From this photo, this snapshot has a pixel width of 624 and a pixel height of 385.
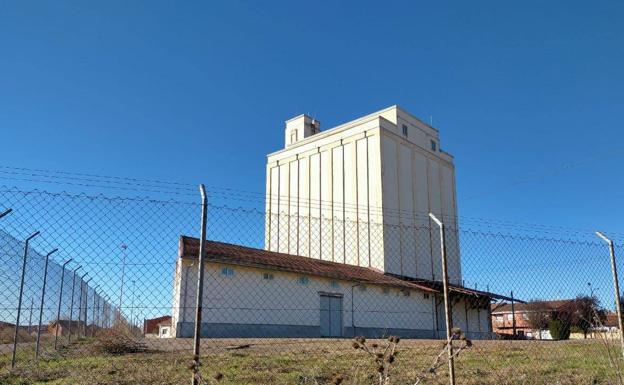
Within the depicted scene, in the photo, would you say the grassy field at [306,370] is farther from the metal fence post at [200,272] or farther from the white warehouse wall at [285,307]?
the white warehouse wall at [285,307]

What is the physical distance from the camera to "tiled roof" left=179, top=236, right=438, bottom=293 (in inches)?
902

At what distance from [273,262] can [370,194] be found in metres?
13.6

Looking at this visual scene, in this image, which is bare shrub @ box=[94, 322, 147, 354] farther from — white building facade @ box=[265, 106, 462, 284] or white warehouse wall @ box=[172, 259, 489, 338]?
white building facade @ box=[265, 106, 462, 284]

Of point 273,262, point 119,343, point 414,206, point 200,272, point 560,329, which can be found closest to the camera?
point 200,272

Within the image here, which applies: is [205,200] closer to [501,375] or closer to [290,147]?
[501,375]

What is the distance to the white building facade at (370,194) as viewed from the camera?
120 ft

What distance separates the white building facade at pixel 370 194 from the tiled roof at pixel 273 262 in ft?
13.4

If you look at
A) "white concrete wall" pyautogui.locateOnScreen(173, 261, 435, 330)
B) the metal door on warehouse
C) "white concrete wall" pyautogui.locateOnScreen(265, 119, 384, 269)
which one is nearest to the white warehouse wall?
"white concrete wall" pyautogui.locateOnScreen(173, 261, 435, 330)

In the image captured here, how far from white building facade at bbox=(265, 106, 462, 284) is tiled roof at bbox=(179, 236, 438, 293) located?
4089 mm

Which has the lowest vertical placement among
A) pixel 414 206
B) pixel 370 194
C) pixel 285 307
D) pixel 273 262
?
pixel 285 307

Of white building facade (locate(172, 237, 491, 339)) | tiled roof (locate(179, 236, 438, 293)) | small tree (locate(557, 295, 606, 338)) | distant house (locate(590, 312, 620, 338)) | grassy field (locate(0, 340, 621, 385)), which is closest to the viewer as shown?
distant house (locate(590, 312, 620, 338))

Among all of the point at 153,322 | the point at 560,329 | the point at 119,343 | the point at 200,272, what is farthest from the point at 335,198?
the point at 200,272

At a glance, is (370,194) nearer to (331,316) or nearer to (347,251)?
(347,251)

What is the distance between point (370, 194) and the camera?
37.3 m
